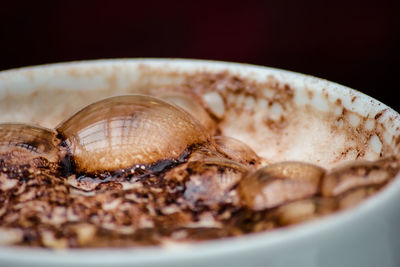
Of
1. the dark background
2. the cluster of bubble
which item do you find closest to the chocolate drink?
the cluster of bubble

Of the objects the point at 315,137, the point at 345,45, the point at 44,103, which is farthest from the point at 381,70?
the point at 44,103

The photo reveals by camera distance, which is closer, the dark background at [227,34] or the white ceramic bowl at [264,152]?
the white ceramic bowl at [264,152]

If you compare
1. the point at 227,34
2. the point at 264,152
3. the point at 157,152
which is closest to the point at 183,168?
the point at 157,152

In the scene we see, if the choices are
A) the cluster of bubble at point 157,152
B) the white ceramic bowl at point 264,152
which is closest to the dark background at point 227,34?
the white ceramic bowl at point 264,152

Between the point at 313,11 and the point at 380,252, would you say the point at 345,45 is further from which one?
the point at 380,252

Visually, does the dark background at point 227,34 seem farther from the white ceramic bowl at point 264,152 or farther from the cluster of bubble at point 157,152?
the cluster of bubble at point 157,152

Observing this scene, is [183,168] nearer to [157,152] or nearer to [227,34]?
[157,152]

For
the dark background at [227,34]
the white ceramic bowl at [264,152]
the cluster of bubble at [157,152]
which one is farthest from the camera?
the dark background at [227,34]
